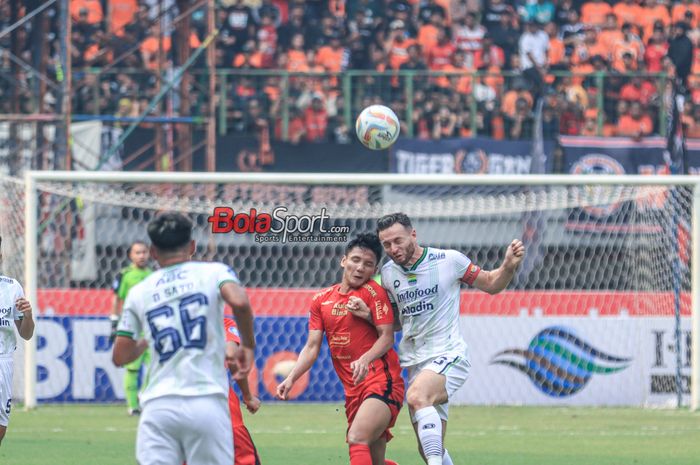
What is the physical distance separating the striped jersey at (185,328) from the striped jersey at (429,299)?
2.70m

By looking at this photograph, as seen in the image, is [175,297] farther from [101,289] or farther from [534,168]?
[534,168]

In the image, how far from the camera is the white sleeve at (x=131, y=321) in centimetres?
630

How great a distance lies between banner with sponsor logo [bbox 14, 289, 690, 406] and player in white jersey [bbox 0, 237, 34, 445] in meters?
7.76

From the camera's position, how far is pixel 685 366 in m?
16.8

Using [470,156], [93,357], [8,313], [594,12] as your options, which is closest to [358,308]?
[8,313]


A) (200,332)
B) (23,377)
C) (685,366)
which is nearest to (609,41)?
(685,366)

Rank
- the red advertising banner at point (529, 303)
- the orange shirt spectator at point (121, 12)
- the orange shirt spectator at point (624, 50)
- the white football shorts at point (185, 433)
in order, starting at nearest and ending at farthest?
the white football shorts at point (185, 433) < the red advertising banner at point (529, 303) < the orange shirt spectator at point (121, 12) < the orange shirt spectator at point (624, 50)

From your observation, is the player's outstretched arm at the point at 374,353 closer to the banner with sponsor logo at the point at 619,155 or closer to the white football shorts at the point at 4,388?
the white football shorts at the point at 4,388

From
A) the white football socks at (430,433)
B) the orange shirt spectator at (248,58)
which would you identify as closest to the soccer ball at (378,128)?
the white football socks at (430,433)

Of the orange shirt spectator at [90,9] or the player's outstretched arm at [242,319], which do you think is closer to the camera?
the player's outstretched arm at [242,319]

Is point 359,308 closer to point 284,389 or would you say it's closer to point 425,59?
point 284,389

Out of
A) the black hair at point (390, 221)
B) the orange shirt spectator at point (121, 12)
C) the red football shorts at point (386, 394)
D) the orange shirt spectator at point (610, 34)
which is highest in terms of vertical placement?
the orange shirt spectator at point (121, 12)

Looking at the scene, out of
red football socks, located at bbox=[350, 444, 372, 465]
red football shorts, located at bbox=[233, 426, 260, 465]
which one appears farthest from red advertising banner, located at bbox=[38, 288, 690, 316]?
red football shorts, located at bbox=[233, 426, 260, 465]

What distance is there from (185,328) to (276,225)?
1080 cm
